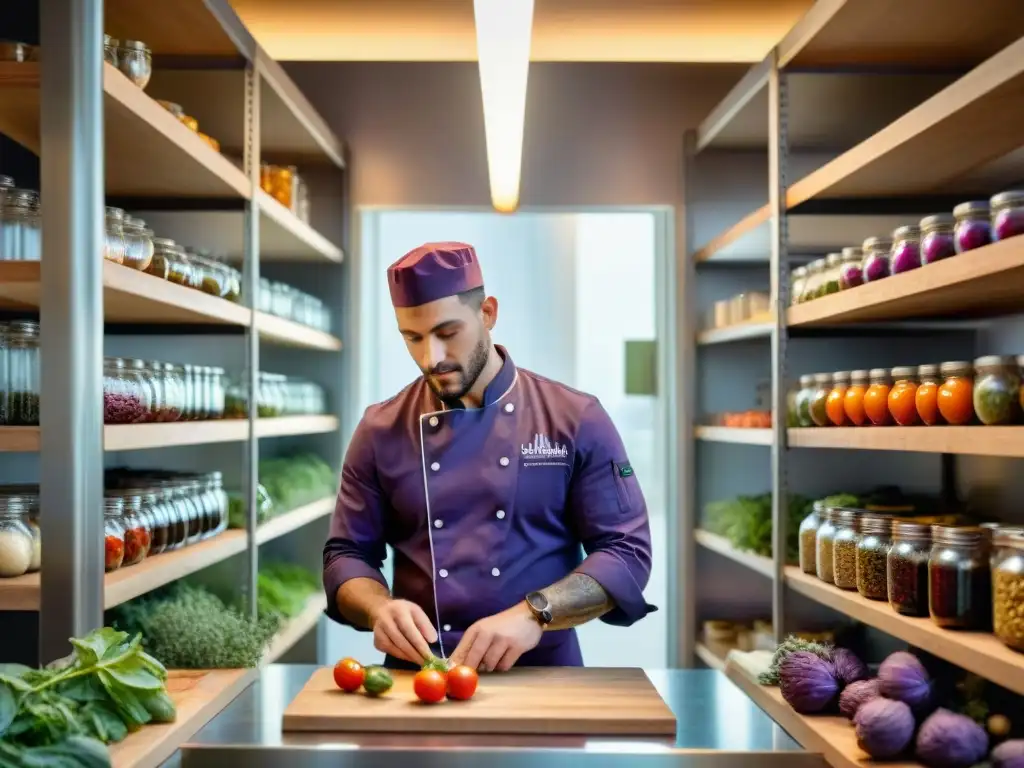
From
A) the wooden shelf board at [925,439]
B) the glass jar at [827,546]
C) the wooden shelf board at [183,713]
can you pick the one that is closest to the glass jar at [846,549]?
the glass jar at [827,546]

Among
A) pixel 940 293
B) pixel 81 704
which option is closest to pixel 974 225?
pixel 940 293

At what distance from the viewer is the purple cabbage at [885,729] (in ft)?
6.89

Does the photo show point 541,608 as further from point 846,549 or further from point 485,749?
point 846,549

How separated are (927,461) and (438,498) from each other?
2.10 meters

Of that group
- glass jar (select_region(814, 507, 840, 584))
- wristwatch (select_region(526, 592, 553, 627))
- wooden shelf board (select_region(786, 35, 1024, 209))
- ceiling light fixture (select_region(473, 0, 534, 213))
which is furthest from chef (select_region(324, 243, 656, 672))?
wooden shelf board (select_region(786, 35, 1024, 209))

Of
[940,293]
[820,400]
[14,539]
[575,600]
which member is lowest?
[575,600]

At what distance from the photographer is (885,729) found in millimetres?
2100

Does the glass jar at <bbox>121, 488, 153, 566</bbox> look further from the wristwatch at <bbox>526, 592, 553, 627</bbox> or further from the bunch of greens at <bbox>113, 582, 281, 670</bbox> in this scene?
the wristwatch at <bbox>526, 592, 553, 627</bbox>

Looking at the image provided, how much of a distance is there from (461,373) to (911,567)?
3.80ft

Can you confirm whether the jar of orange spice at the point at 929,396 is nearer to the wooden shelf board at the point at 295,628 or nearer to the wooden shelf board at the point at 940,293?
the wooden shelf board at the point at 940,293

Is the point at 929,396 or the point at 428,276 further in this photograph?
the point at 929,396

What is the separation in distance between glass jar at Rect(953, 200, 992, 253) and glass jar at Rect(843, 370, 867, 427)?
32.9 inches

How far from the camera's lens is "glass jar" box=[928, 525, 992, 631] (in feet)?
8.32

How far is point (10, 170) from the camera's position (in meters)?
3.16
